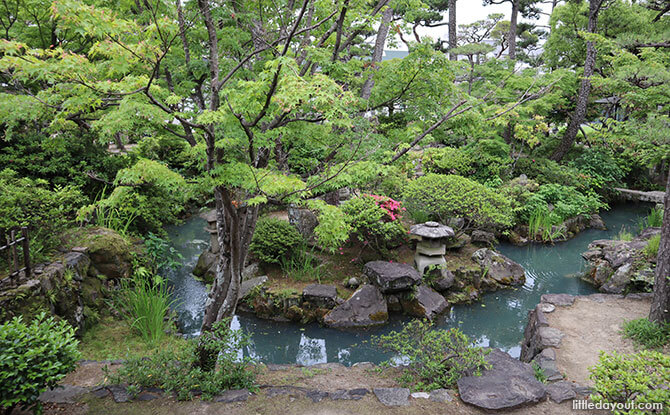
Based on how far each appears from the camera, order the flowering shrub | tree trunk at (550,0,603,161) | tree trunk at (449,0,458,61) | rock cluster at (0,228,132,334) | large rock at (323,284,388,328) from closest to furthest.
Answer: rock cluster at (0,228,132,334) < large rock at (323,284,388,328) < the flowering shrub < tree trunk at (550,0,603,161) < tree trunk at (449,0,458,61)

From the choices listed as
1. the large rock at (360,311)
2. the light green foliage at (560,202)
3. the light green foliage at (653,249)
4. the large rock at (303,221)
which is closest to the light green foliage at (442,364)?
the large rock at (360,311)

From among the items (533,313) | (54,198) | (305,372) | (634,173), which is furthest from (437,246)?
(634,173)

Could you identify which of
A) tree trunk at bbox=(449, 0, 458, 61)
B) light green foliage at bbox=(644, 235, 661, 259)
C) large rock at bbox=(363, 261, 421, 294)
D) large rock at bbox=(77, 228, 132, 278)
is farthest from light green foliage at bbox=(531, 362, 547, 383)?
tree trunk at bbox=(449, 0, 458, 61)

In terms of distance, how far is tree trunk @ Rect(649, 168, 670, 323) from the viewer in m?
4.70

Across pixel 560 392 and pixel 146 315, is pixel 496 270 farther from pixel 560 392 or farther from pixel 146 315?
pixel 146 315

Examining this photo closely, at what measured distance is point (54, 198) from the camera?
5.19 m

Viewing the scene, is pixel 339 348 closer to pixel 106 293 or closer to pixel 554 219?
pixel 106 293

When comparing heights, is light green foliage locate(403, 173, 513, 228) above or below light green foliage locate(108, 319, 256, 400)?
above

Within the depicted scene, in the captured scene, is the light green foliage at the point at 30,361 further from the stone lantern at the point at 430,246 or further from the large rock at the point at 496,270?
the large rock at the point at 496,270

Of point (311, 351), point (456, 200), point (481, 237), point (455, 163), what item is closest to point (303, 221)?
point (311, 351)

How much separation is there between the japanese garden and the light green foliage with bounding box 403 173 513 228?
1.9 inches

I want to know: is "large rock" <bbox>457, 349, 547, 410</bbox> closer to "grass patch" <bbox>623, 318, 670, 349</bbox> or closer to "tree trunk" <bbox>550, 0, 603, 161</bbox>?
"grass patch" <bbox>623, 318, 670, 349</bbox>

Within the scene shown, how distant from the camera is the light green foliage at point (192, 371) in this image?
352cm

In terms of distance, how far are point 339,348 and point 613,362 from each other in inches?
144
